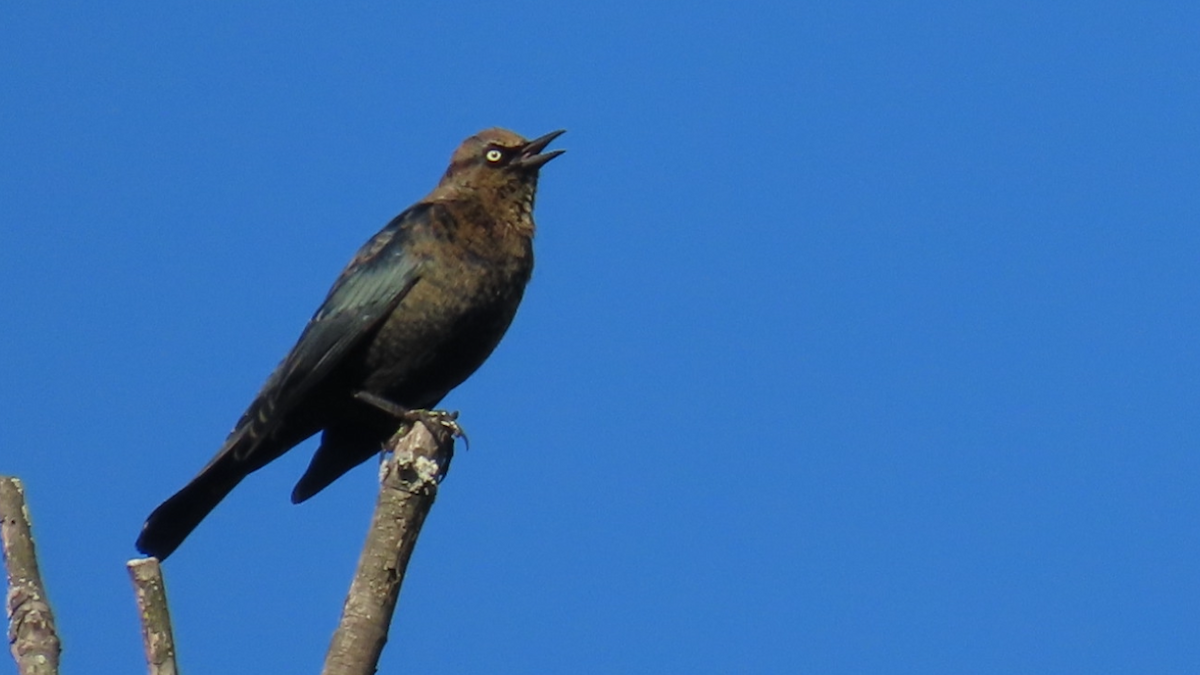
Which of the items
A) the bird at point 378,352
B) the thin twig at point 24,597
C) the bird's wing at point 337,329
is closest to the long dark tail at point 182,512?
the bird at point 378,352

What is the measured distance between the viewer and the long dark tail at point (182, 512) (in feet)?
23.9

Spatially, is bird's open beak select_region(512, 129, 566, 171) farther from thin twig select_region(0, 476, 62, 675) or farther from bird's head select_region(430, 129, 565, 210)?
thin twig select_region(0, 476, 62, 675)

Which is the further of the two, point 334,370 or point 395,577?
point 334,370

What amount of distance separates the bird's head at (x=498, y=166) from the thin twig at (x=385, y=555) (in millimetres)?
3351

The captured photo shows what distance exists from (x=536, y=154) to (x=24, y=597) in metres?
4.85

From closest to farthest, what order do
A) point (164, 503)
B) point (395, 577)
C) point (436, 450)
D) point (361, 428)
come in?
point (395, 577)
point (436, 450)
point (164, 503)
point (361, 428)

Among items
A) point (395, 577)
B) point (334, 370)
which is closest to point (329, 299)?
point (334, 370)

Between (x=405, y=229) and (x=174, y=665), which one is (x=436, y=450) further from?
(x=405, y=229)

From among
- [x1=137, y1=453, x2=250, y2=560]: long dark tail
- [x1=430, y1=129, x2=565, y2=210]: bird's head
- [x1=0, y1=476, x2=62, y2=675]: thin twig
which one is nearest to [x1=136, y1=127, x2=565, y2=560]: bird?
[x1=137, y1=453, x2=250, y2=560]: long dark tail

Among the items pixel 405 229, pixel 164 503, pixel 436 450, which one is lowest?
pixel 436 450

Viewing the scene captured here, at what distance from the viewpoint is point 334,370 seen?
24.8 feet

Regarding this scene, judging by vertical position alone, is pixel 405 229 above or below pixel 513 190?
below

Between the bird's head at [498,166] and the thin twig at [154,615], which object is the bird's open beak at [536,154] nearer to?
the bird's head at [498,166]

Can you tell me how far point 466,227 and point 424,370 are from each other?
701 millimetres
